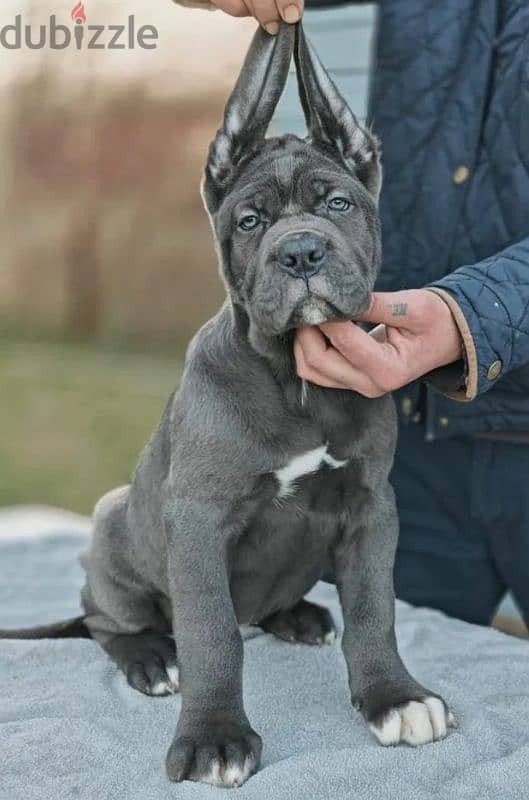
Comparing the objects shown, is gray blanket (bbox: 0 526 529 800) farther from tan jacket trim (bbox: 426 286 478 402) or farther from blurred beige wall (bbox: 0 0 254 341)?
blurred beige wall (bbox: 0 0 254 341)

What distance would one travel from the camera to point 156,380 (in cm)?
1010

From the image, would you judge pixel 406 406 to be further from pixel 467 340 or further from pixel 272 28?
pixel 272 28

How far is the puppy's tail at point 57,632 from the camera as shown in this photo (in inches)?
115

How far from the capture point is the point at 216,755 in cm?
Result: 207

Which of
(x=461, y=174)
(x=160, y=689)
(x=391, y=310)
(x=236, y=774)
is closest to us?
(x=236, y=774)

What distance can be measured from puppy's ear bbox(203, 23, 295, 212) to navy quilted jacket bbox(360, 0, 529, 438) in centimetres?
83

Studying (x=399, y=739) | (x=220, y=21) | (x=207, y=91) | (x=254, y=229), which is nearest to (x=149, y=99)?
(x=207, y=91)

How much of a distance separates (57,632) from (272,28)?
169 cm

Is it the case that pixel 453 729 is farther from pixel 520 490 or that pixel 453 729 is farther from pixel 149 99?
pixel 149 99

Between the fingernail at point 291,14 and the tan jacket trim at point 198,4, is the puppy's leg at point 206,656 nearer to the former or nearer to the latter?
the fingernail at point 291,14

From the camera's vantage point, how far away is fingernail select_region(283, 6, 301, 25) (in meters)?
2.31

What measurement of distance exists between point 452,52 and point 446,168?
0.33 m

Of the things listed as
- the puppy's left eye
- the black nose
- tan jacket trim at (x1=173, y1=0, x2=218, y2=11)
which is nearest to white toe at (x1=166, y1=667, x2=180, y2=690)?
the black nose

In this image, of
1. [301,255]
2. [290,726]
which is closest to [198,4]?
[301,255]
